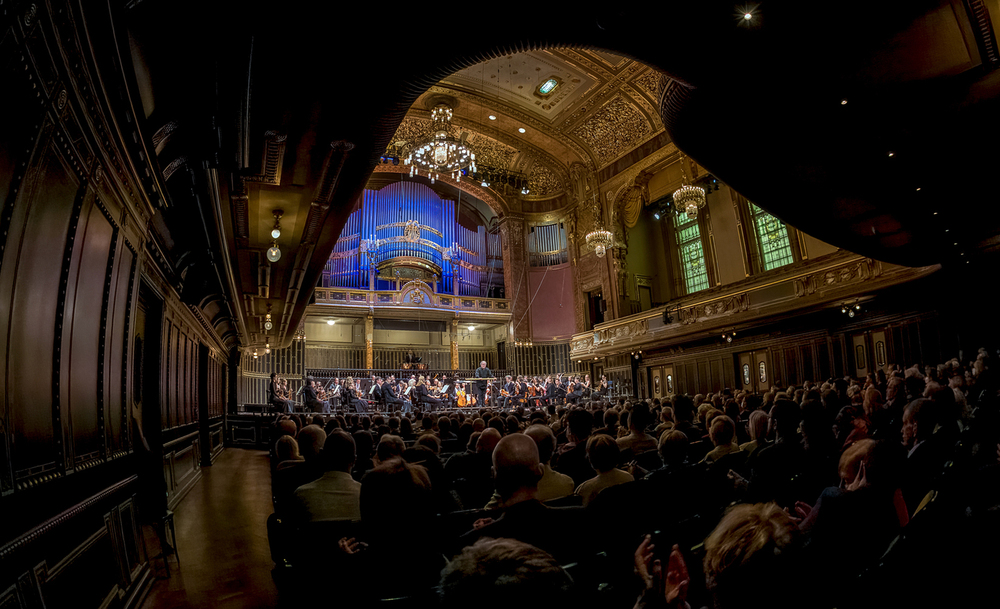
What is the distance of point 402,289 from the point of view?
23328 mm

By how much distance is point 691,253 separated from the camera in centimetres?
2045

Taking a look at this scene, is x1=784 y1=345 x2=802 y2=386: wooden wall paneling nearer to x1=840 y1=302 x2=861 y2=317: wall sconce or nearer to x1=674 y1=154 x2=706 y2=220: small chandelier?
x1=840 y1=302 x2=861 y2=317: wall sconce

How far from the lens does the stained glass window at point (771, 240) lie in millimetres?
16078

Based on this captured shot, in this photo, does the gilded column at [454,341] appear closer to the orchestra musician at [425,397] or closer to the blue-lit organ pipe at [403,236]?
the blue-lit organ pipe at [403,236]

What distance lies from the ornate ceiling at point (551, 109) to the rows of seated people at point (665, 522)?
53.0 feet

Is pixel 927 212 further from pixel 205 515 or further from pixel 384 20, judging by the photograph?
pixel 205 515

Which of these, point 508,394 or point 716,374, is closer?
point 716,374

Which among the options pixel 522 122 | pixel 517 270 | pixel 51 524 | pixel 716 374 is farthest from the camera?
pixel 517 270

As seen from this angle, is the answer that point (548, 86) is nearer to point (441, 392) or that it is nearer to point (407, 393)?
point (441, 392)

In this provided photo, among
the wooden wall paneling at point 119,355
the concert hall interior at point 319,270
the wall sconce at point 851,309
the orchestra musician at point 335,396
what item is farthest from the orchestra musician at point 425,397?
the wooden wall paneling at point 119,355

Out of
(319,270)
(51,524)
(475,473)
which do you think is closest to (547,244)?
(319,270)

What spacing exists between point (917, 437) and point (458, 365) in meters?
22.8

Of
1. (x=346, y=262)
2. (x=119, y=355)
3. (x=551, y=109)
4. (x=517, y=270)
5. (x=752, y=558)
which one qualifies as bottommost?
(x=752, y=558)

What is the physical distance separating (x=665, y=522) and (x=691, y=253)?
19761 millimetres
